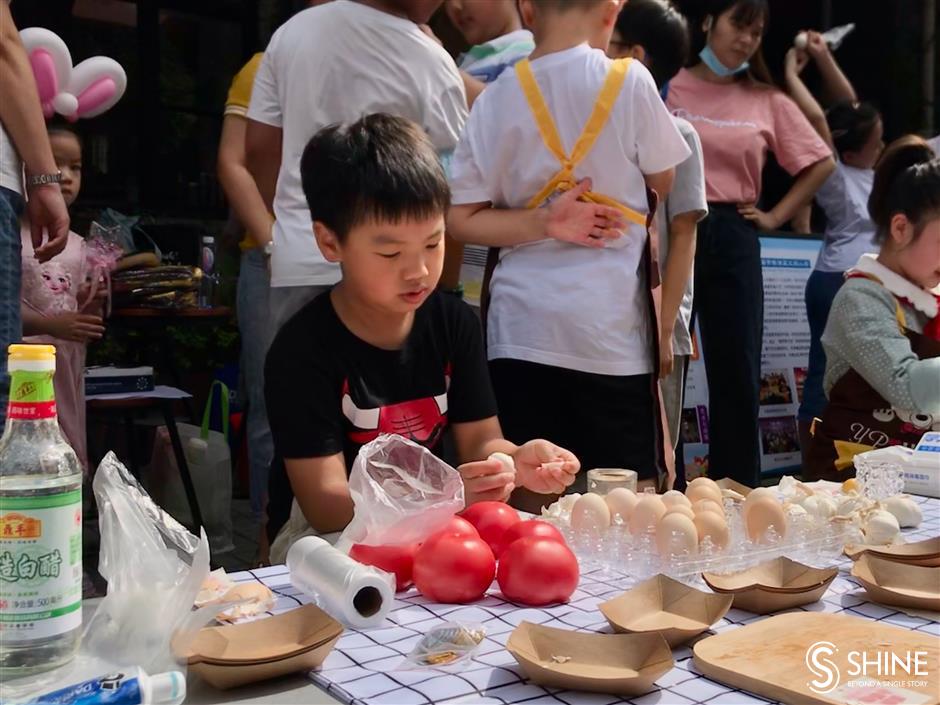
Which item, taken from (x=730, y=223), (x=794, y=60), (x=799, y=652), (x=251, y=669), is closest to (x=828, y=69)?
(x=794, y=60)

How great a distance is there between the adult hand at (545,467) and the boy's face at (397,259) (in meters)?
0.32

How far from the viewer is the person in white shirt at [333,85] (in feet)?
7.50

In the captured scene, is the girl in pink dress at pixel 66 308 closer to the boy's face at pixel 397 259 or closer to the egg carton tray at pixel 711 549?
the boy's face at pixel 397 259

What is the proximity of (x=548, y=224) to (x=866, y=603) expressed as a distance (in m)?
1.19

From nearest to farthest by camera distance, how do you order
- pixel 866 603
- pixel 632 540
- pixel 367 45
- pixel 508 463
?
pixel 866 603 → pixel 632 540 → pixel 508 463 → pixel 367 45

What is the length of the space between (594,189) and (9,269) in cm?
130

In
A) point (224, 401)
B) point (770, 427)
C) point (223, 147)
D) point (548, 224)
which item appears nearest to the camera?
point (548, 224)

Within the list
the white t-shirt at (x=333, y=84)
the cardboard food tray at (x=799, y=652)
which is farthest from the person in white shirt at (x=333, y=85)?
the cardboard food tray at (x=799, y=652)

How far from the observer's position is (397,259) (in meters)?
1.57

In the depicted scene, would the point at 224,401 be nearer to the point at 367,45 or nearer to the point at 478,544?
the point at 367,45

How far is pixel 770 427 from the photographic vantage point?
4520 mm

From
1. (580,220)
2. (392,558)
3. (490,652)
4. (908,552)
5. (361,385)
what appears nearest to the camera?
(490,652)

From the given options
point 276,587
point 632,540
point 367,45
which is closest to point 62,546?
point 276,587

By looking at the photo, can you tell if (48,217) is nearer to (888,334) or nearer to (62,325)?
(62,325)
